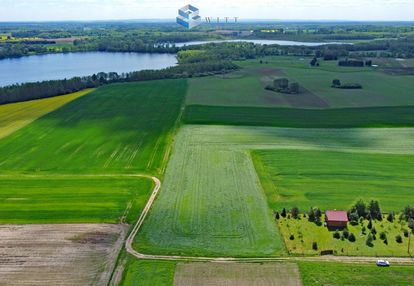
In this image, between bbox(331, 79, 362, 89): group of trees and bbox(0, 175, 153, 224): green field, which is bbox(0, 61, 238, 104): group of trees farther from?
bbox(0, 175, 153, 224): green field

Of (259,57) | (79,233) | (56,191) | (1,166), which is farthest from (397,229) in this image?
(259,57)

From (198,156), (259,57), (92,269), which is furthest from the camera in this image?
(259,57)

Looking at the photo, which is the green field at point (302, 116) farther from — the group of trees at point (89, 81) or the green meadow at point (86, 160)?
the group of trees at point (89, 81)

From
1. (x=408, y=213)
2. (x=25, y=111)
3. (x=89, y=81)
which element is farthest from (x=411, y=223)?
(x=89, y=81)

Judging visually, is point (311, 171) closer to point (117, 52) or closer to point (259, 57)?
point (259, 57)

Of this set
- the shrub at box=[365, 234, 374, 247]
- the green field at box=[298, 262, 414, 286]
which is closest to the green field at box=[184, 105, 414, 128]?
the shrub at box=[365, 234, 374, 247]

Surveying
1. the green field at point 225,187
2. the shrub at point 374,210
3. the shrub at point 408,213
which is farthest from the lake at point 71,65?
the shrub at point 408,213
